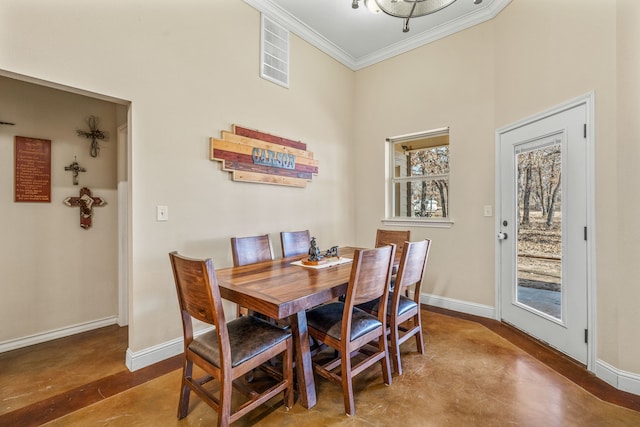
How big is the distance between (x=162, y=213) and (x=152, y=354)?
109cm

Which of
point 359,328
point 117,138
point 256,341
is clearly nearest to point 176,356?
point 256,341

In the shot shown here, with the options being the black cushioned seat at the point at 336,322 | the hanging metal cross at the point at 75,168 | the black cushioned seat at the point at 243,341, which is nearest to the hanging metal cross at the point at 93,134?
the hanging metal cross at the point at 75,168

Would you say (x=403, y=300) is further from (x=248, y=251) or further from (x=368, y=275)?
(x=248, y=251)

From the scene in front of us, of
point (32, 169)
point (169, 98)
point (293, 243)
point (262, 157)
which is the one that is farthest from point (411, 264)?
point (32, 169)

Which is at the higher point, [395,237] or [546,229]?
[546,229]

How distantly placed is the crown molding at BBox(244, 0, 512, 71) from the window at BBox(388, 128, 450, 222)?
1.12 metres

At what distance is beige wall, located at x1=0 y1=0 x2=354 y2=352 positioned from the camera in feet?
5.93

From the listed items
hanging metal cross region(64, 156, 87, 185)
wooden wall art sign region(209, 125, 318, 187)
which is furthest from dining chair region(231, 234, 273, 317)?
hanging metal cross region(64, 156, 87, 185)

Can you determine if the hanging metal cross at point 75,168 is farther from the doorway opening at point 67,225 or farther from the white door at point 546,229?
the white door at point 546,229

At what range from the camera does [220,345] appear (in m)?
1.35

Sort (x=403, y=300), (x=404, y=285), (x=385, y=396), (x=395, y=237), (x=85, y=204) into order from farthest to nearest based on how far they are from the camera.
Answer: (x=395, y=237) → (x=85, y=204) → (x=403, y=300) → (x=404, y=285) → (x=385, y=396)

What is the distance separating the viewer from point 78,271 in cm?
271

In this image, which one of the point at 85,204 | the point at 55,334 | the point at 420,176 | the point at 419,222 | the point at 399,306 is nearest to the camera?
the point at 399,306

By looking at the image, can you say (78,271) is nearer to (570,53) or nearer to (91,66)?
(91,66)
